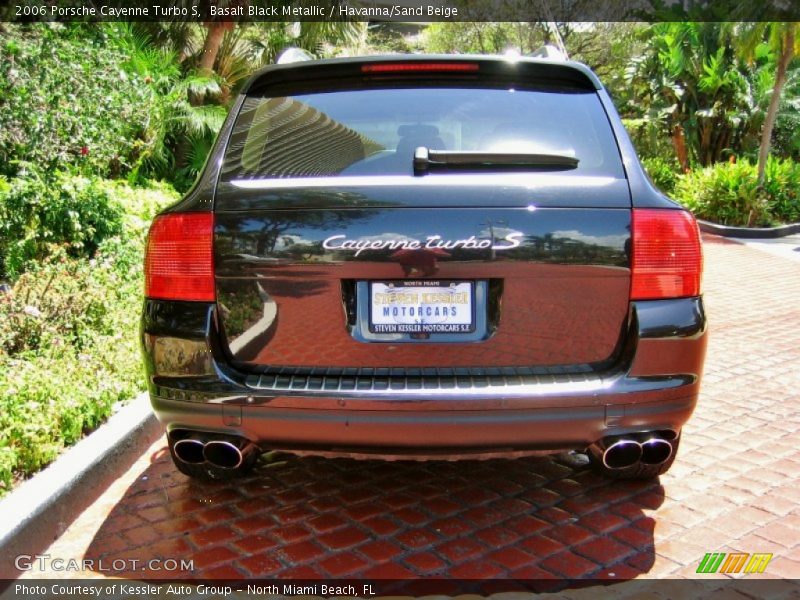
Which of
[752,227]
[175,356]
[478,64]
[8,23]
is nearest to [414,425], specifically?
[175,356]

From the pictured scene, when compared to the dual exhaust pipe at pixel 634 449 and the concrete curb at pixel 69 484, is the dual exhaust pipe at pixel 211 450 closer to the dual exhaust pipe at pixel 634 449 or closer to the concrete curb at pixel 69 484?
the concrete curb at pixel 69 484

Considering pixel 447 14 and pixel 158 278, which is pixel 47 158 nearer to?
pixel 158 278

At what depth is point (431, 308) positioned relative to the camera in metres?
2.75

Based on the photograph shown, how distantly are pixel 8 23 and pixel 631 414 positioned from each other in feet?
27.5

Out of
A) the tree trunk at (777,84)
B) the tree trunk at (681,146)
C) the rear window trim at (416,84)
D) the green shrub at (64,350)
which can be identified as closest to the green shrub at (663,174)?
the tree trunk at (681,146)

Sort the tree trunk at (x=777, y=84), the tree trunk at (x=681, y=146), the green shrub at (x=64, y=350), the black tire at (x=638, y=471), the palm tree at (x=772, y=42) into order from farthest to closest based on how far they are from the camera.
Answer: the tree trunk at (x=681, y=146) → the tree trunk at (x=777, y=84) → the palm tree at (x=772, y=42) → the green shrub at (x=64, y=350) → the black tire at (x=638, y=471)

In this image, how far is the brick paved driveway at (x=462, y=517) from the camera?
9.73ft

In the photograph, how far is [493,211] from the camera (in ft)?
8.96

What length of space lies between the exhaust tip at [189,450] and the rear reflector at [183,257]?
59cm

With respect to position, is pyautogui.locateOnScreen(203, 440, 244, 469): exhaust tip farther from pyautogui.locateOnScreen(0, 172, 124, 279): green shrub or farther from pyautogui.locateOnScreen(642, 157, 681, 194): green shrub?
pyautogui.locateOnScreen(642, 157, 681, 194): green shrub

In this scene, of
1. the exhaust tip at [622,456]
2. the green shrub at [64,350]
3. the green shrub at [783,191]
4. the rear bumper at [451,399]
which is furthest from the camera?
the green shrub at [783,191]

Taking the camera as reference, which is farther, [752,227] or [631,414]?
[752,227]

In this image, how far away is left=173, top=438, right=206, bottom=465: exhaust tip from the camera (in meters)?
3.06

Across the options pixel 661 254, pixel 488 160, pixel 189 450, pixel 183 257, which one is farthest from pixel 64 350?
pixel 661 254
